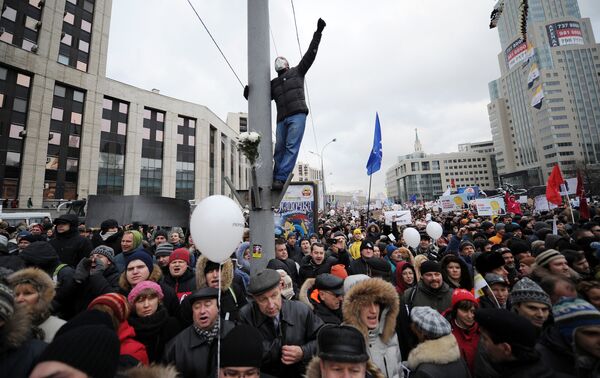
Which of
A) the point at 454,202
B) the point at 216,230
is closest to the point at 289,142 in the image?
the point at 216,230

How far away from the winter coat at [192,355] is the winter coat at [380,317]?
4.20 feet

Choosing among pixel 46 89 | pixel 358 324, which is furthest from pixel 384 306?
pixel 46 89

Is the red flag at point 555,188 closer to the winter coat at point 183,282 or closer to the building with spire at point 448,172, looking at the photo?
the winter coat at point 183,282

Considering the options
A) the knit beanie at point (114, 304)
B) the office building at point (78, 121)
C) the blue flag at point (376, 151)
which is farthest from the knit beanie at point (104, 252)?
the office building at point (78, 121)

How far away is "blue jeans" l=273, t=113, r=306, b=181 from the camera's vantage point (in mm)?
4680

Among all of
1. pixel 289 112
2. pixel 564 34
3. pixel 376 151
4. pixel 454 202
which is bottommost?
pixel 454 202

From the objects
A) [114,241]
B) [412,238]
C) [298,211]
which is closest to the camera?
[114,241]

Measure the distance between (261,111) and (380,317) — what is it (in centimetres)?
372

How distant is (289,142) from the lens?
186 inches

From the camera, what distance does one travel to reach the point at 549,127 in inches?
3590

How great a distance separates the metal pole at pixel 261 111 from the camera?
14.9 feet

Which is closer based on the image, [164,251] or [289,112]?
[289,112]

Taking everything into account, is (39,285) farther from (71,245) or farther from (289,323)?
(71,245)

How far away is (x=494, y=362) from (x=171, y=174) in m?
38.6
